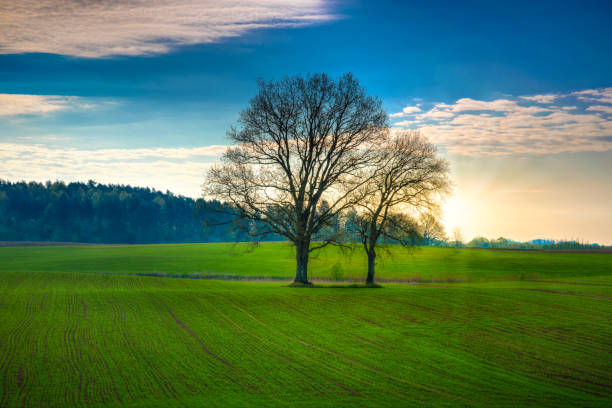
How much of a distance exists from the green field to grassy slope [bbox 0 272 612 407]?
58 mm

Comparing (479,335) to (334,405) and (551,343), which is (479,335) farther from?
(334,405)

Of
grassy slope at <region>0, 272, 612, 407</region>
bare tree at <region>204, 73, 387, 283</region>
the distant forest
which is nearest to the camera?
grassy slope at <region>0, 272, 612, 407</region>

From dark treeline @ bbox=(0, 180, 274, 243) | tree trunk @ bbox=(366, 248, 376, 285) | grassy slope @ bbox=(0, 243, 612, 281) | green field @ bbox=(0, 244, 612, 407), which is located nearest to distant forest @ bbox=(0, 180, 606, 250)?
dark treeline @ bbox=(0, 180, 274, 243)

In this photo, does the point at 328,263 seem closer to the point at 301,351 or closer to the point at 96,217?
the point at 301,351

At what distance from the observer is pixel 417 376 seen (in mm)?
12609

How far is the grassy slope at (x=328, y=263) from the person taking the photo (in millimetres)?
54969

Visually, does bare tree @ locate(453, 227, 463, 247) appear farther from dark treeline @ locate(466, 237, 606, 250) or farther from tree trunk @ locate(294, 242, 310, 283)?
tree trunk @ locate(294, 242, 310, 283)

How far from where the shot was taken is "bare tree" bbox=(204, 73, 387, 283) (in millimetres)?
34219

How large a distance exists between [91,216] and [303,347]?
13672 cm

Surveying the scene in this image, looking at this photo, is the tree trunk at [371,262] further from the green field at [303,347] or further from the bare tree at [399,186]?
the green field at [303,347]

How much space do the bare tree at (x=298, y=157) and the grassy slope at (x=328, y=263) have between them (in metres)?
12.9

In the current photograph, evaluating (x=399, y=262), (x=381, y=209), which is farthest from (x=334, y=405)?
(x=399, y=262)

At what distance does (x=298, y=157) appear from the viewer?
116 feet

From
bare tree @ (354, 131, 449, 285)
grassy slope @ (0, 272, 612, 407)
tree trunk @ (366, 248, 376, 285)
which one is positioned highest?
bare tree @ (354, 131, 449, 285)
